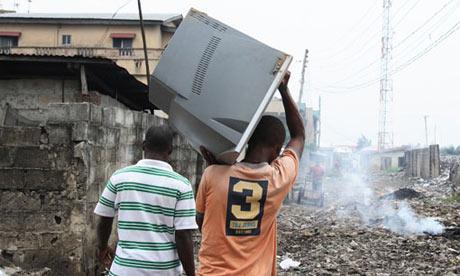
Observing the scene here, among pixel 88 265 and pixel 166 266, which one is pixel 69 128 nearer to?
pixel 88 265

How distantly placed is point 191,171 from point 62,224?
5.08m

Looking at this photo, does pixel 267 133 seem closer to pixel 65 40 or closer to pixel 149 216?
pixel 149 216

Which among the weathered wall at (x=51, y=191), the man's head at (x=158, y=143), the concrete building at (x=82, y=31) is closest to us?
the man's head at (x=158, y=143)

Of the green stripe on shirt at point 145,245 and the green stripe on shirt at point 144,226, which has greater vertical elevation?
the green stripe on shirt at point 144,226

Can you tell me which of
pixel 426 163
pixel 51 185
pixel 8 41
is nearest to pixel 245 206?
pixel 51 185

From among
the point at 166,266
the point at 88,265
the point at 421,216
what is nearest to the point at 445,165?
the point at 421,216

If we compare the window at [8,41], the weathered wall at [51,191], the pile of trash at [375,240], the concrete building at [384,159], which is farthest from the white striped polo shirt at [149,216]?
the concrete building at [384,159]

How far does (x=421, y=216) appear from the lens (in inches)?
455

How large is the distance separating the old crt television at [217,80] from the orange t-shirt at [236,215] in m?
0.12

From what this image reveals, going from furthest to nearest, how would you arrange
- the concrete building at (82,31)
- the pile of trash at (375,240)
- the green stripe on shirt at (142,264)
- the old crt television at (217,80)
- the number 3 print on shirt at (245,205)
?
1. the concrete building at (82,31)
2. the pile of trash at (375,240)
3. the green stripe on shirt at (142,264)
4. the number 3 print on shirt at (245,205)
5. the old crt television at (217,80)

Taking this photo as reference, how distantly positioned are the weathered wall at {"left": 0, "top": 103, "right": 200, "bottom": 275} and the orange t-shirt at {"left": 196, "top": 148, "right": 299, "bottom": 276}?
11.0 ft

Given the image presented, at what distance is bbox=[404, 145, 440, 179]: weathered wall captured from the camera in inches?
934

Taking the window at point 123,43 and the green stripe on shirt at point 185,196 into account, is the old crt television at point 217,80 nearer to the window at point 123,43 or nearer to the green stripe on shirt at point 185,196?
the green stripe on shirt at point 185,196

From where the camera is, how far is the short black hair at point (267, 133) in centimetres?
244
